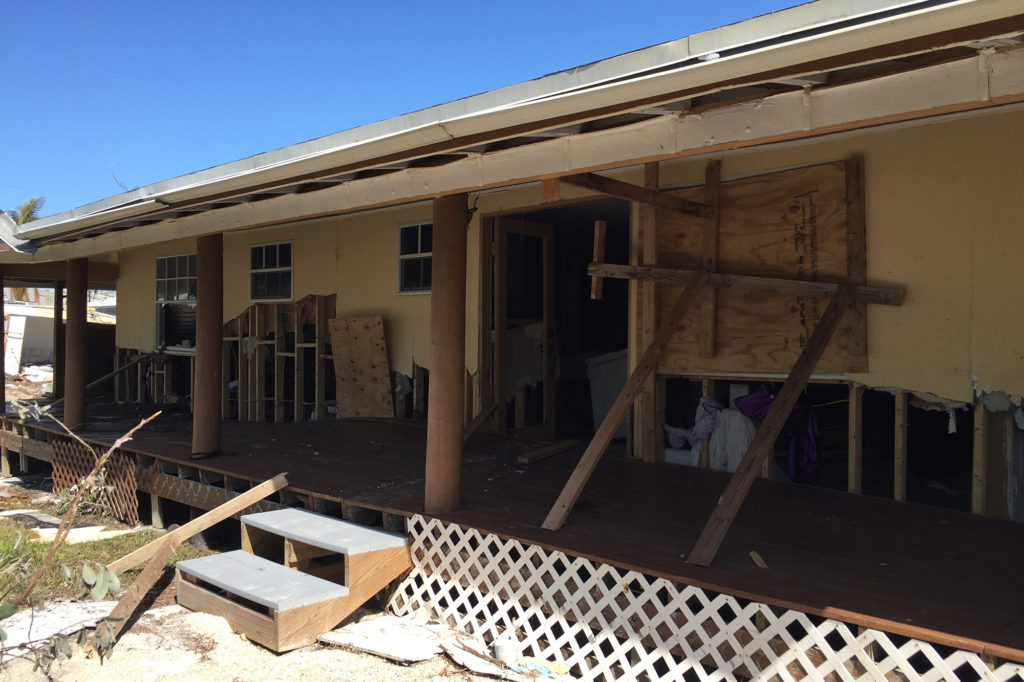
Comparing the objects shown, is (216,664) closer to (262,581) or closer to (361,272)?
(262,581)

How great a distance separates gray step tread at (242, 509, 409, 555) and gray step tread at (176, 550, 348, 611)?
0.23 m

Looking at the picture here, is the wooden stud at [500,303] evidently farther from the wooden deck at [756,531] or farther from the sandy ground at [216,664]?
the sandy ground at [216,664]

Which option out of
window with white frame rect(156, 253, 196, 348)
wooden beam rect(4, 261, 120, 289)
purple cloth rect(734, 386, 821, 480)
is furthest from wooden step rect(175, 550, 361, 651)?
window with white frame rect(156, 253, 196, 348)

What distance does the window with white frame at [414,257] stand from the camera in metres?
9.21

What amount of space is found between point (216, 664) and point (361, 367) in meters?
5.53

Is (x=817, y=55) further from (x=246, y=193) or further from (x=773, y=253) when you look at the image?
(x=246, y=193)

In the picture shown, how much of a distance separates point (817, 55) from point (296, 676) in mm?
4094

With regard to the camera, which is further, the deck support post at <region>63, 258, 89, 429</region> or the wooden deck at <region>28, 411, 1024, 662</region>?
the deck support post at <region>63, 258, 89, 429</region>

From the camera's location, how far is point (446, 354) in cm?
545

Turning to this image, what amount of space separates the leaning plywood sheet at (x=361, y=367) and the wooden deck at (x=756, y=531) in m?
1.77

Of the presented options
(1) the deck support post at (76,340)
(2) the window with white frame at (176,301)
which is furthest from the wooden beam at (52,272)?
(1) the deck support post at (76,340)

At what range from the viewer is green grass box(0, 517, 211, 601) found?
5.76m

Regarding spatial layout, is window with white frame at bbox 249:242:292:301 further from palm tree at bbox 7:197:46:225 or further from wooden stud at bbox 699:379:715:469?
palm tree at bbox 7:197:46:225

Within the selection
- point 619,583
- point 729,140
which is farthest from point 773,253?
point 619,583
